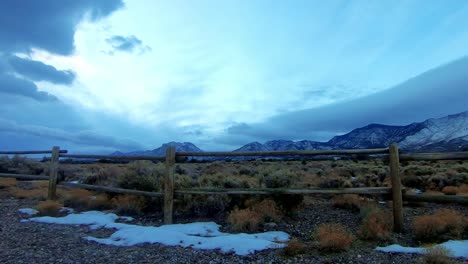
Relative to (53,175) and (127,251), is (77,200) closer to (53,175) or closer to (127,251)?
(53,175)

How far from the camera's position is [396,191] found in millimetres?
5938

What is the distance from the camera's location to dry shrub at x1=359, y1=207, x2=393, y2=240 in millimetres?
5539

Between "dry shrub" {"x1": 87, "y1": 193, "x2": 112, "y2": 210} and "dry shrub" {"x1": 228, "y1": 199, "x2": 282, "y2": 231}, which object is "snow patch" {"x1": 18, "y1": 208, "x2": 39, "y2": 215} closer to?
"dry shrub" {"x1": 87, "y1": 193, "x2": 112, "y2": 210}

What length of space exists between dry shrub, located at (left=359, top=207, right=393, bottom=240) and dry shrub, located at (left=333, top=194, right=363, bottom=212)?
1.80 meters

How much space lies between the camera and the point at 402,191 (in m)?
6.09

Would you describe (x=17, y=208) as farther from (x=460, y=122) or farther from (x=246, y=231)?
(x=460, y=122)

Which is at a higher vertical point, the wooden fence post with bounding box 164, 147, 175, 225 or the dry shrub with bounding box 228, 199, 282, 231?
the wooden fence post with bounding box 164, 147, 175, 225

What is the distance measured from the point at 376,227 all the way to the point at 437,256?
1.41 metres

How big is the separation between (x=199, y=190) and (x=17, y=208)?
214 inches

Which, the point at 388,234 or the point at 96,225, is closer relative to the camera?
the point at 388,234

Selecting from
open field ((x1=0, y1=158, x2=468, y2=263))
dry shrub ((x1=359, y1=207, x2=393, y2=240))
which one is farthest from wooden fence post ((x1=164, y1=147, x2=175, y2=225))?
dry shrub ((x1=359, y1=207, x2=393, y2=240))

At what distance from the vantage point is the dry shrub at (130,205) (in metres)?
8.02

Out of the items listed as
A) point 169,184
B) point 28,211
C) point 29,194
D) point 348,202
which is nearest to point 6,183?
point 29,194

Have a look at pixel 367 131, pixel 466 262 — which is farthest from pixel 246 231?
pixel 367 131
